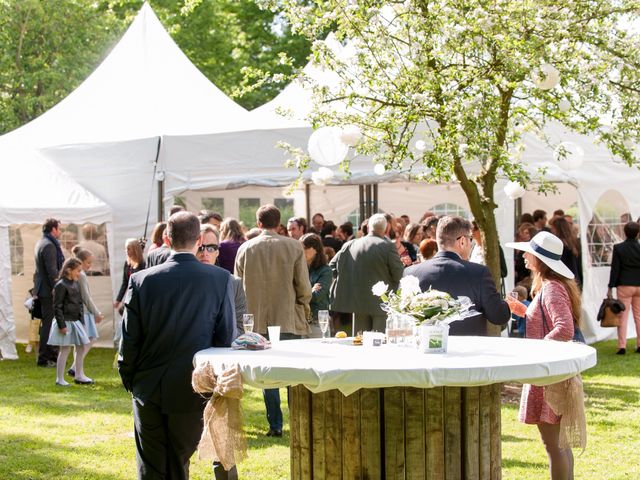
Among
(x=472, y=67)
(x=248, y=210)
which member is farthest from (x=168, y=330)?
(x=248, y=210)

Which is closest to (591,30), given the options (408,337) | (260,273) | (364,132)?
(364,132)

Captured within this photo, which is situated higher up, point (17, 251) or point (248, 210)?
point (248, 210)

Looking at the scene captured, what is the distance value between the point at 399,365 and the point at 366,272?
553cm

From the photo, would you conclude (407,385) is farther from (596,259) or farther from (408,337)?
(596,259)

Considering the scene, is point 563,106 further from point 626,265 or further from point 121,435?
point 626,265

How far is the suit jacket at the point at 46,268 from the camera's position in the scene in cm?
1338

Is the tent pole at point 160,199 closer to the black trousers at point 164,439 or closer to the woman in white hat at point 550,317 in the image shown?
the woman in white hat at point 550,317

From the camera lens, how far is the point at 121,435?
29.4 feet

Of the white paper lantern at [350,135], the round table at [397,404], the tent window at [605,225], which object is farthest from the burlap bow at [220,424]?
the tent window at [605,225]

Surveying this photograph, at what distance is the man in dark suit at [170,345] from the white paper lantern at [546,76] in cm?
408

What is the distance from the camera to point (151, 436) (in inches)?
212

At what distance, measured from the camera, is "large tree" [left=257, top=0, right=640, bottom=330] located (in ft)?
28.7

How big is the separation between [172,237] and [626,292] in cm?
1022

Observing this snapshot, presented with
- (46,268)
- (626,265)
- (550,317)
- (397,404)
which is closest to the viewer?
(397,404)
